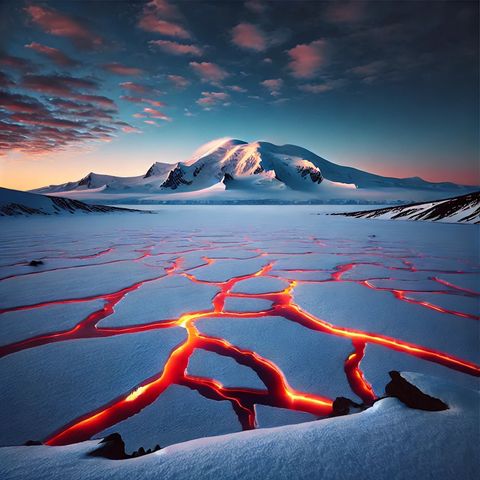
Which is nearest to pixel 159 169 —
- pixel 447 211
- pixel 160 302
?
pixel 447 211

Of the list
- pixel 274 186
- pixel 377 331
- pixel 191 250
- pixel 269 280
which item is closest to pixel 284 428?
pixel 377 331

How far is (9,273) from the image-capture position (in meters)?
4.54

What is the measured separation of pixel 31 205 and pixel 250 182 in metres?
121

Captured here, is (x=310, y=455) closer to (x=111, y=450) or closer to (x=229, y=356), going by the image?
(x=111, y=450)

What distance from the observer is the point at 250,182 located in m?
138

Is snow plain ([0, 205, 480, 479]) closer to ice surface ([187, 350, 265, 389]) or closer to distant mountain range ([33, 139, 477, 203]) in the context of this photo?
ice surface ([187, 350, 265, 389])

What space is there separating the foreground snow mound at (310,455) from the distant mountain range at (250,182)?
10634 cm

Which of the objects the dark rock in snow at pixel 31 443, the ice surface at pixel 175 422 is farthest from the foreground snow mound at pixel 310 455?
the ice surface at pixel 175 422

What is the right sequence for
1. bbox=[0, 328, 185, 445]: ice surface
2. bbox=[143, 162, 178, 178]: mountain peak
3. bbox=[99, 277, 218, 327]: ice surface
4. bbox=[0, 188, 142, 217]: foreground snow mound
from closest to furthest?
bbox=[0, 328, 185, 445]: ice surface < bbox=[99, 277, 218, 327]: ice surface < bbox=[0, 188, 142, 217]: foreground snow mound < bbox=[143, 162, 178, 178]: mountain peak

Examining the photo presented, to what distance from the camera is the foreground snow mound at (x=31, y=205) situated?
67.2 feet

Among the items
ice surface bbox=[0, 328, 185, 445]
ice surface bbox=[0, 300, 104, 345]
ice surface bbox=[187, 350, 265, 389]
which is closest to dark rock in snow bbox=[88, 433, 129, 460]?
ice surface bbox=[0, 328, 185, 445]

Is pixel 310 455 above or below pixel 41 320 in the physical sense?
above

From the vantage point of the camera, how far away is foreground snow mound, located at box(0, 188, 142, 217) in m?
20.5

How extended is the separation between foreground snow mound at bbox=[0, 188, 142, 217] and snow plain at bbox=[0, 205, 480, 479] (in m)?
21.5
